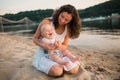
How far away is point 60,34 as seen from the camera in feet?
6.27

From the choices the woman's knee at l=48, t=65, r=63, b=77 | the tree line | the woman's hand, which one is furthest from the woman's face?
the tree line

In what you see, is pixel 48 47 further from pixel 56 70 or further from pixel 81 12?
pixel 81 12

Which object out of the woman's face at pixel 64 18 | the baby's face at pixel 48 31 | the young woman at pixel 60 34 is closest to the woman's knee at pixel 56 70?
the young woman at pixel 60 34

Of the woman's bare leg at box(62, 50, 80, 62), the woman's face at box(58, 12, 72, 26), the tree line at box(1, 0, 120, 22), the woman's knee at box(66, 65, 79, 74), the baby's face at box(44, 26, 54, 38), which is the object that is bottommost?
the tree line at box(1, 0, 120, 22)

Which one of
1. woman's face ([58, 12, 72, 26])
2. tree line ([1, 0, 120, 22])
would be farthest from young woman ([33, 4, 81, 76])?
tree line ([1, 0, 120, 22])

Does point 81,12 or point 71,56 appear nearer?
point 71,56

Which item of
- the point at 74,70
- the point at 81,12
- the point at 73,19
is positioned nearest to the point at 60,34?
the point at 73,19

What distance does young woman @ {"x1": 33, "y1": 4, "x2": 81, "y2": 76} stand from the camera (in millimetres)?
1742

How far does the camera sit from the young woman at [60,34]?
5.71 feet

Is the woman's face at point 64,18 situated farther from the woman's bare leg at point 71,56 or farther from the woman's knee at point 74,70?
the woman's knee at point 74,70

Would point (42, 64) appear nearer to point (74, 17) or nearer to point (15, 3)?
point (74, 17)

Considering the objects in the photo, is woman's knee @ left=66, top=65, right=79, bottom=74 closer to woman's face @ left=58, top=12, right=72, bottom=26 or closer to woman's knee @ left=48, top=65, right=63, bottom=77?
woman's knee @ left=48, top=65, right=63, bottom=77

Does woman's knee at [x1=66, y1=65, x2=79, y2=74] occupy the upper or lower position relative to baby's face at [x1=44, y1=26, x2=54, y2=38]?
lower

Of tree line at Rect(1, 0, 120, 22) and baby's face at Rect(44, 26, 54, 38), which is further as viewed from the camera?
tree line at Rect(1, 0, 120, 22)
